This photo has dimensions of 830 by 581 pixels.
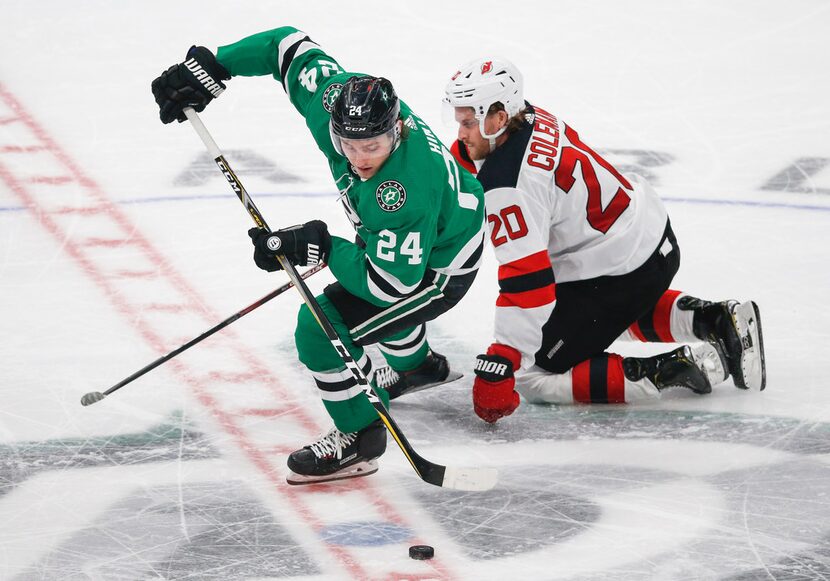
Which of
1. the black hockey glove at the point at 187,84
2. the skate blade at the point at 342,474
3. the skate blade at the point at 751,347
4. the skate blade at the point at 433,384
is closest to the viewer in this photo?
the skate blade at the point at 342,474

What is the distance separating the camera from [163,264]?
450 centimetres

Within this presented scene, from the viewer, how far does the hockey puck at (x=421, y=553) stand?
2838 millimetres

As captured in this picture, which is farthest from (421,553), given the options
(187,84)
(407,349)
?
(187,84)

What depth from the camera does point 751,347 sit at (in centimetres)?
365

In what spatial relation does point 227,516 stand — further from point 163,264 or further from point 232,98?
point 232,98

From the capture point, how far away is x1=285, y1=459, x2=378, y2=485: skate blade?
321 centimetres

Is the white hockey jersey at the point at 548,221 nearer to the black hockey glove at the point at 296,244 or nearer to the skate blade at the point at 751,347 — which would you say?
the skate blade at the point at 751,347

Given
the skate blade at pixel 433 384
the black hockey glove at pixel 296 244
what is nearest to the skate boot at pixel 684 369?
the skate blade at pixel 433 384

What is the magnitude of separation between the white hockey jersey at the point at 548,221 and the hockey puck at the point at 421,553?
A: 86 centimetres

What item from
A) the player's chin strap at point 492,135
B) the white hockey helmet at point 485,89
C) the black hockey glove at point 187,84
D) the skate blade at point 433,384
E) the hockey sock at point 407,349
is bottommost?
the skate blade at point 433,384

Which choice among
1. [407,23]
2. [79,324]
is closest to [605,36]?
[407,23]

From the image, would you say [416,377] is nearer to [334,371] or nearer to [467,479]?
[334,371]

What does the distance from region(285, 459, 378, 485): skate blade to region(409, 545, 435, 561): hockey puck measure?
0.45 meters

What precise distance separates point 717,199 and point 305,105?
2295 millimetres
